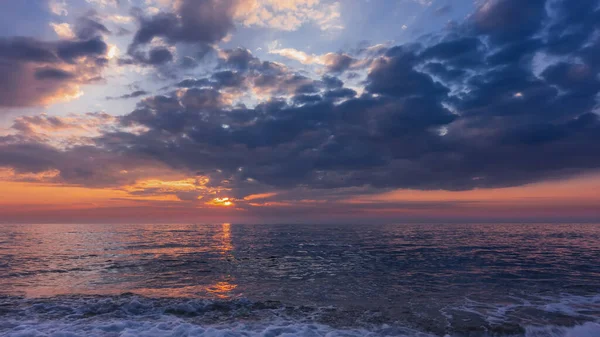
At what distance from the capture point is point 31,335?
38.3ft

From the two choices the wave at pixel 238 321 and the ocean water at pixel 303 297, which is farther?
the ocean water at pixel 303 297

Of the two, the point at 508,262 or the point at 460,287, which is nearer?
the point at 460,287

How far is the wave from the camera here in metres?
12.4

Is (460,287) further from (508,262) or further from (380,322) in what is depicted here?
(508,262)

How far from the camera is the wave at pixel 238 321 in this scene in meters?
12.4

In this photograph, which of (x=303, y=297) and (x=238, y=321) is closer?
(x=238, y=321)

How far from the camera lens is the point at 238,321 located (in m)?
14.0

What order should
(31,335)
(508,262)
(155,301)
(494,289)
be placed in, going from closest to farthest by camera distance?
1. (31,335)
2. (155,301)
3. (494,289)
4. (508,262)

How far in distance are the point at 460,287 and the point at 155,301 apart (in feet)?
60.6

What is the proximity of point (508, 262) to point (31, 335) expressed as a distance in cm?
3499

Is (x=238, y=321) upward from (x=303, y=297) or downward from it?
upward

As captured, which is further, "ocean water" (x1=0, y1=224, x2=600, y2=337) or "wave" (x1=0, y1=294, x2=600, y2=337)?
"ocean water" (x1=0, y1=224, x2=600, y2=337)

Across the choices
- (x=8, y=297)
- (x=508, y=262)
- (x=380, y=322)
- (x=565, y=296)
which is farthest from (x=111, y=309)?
(x=508, y=262)

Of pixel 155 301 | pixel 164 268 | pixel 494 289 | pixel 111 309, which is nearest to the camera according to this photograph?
pixel 111 309
